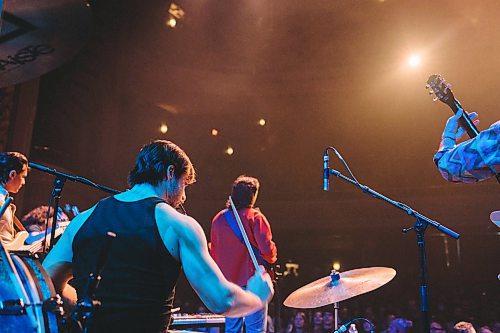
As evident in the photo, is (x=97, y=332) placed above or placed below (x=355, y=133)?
below

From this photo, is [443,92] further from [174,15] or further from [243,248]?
[174,15]

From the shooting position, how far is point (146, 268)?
1420mm

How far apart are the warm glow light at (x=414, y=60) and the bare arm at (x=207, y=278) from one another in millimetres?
10019

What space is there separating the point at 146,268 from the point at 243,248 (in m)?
2.06

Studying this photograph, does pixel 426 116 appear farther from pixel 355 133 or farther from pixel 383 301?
pixel 383 301

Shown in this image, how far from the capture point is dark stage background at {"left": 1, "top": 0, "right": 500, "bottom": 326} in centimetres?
1032

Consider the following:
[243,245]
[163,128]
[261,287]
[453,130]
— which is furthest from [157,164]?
[163,128]

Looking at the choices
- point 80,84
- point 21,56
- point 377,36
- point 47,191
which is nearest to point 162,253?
point 21,56

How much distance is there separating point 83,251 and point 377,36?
36.0ft

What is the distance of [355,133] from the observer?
1237cm

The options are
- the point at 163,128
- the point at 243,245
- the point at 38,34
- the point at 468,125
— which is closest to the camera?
the point at 468,125

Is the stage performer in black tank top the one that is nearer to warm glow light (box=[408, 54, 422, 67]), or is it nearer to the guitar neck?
the guitar neck

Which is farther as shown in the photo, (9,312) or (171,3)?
(171,3)

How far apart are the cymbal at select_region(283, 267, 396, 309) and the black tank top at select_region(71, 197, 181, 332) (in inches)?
61.9
